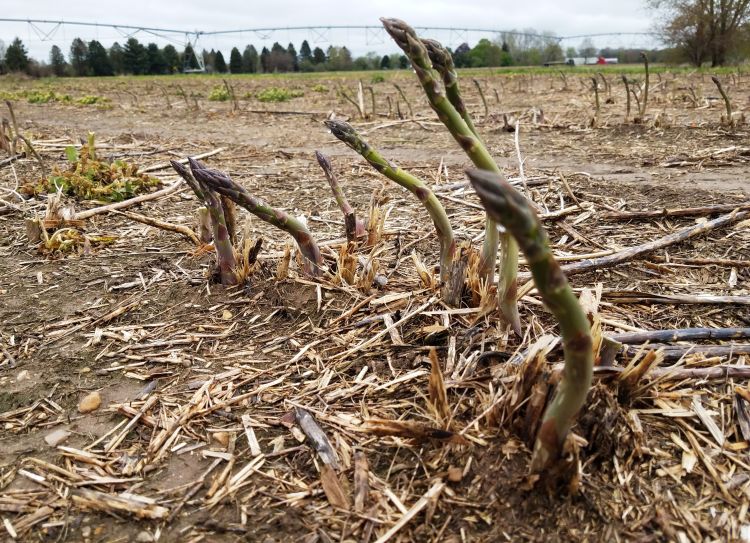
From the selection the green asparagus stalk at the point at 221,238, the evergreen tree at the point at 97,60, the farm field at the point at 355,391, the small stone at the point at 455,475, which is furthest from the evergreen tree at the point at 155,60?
the small stone at the point at 455,475

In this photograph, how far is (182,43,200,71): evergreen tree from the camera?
2438 inches

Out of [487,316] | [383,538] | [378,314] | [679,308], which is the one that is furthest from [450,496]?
[679,308]

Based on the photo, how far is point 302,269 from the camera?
272cm

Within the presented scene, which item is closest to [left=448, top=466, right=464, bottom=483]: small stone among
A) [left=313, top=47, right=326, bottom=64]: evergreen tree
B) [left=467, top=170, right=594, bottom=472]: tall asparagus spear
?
[left=467, top=170, right=594, bottom=472]: tall asparagus spear

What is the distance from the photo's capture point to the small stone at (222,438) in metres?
1.74

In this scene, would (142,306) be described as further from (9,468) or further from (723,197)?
(723,197)

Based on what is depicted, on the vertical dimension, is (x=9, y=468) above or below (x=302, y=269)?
below

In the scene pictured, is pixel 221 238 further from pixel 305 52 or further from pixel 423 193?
pixel 305 52

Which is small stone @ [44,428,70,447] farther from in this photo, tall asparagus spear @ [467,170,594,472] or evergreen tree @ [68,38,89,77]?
evergreen tree @ [68,38,89,77]

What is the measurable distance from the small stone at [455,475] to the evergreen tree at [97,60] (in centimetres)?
6983

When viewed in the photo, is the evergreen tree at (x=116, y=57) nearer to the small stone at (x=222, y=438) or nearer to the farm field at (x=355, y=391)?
the farm field at (x=355, y=391)

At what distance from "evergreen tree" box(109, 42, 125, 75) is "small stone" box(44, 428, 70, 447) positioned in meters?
70.6

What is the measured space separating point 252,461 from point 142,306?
1396 mm

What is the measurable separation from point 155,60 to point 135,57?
2606mm
